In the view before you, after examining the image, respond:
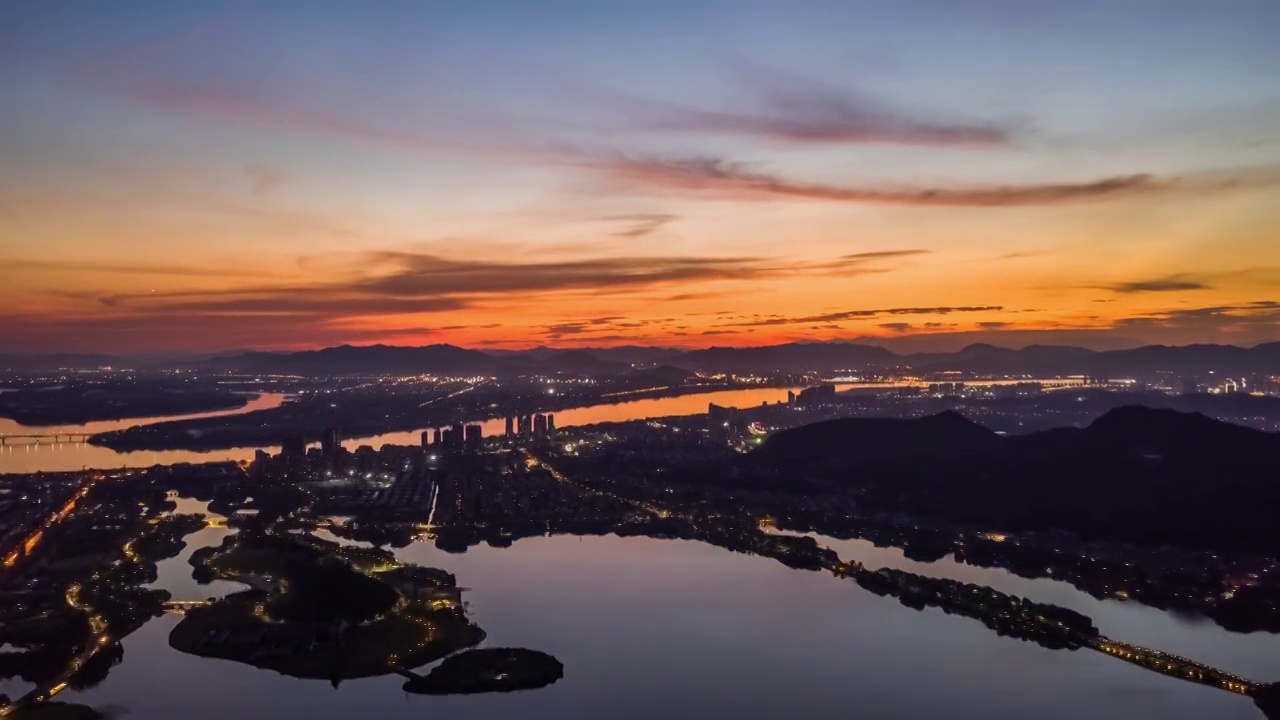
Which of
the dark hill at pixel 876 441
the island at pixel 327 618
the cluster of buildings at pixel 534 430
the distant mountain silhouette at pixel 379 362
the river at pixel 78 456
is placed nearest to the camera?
the island at pixel 327 618

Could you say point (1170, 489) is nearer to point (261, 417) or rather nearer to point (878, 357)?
point (261, 417)

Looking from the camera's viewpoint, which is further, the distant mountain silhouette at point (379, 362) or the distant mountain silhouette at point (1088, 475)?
the distant mountain silhouette at point (379, 362)

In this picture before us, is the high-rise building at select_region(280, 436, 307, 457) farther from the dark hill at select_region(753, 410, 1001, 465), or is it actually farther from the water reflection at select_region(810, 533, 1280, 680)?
the water reflection at select_region(810, 533, 1280, 680)

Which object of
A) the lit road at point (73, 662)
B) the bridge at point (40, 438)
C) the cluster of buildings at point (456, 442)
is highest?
the cluster of buildings at point (456, 442)

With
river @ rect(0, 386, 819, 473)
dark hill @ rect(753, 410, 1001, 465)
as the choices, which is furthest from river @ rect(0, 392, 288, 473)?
dark hill @ rect(753, 410, 1001, 465)

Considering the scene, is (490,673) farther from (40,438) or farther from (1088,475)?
(40,438)

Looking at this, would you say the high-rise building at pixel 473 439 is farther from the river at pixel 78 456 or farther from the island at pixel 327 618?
the island at pixel 327 618

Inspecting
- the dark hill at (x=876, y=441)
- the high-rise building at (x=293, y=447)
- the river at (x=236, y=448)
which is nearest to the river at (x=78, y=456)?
the river at (x=236, y=448)

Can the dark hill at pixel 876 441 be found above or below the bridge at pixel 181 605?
above
